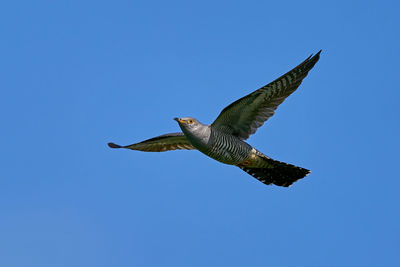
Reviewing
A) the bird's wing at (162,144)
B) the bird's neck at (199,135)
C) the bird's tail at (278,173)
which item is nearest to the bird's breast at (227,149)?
the bird's neck at (199,135)

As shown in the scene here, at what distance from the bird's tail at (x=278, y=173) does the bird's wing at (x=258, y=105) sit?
92 cm

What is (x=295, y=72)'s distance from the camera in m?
9.46

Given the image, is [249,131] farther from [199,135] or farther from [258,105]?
[199,135]

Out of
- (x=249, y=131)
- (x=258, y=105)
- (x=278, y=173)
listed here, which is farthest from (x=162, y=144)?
(x=258, y=105)

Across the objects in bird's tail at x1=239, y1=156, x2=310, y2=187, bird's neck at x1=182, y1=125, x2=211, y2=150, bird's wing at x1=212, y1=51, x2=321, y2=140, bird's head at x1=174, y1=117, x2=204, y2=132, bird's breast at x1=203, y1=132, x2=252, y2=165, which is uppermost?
bird's wing at x1=212, y1=51, x2=321, y2=140

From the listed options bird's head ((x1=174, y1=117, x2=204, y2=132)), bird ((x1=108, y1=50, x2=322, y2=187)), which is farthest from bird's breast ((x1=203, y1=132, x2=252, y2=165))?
bird's head ((x1=174, y1=117, x2=204, y2=132))

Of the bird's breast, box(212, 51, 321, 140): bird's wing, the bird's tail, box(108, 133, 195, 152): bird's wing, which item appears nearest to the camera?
box(212, 51, 321, 140): bird's wing

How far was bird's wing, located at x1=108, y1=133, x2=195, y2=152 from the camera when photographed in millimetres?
11429

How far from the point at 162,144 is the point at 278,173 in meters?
2.67

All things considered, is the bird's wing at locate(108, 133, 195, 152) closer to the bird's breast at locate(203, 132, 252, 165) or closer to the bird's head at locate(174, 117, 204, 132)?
the bird's breast at locate(203, 132, 252, 165)

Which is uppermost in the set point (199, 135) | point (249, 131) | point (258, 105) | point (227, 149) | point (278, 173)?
point (258, 105)

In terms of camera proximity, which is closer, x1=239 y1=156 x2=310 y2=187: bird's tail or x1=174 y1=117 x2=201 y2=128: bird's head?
x1=174 y1=117 x2=201 y2=128: bird's head

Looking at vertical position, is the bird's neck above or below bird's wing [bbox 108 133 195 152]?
below

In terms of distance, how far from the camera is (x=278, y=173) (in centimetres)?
1091
